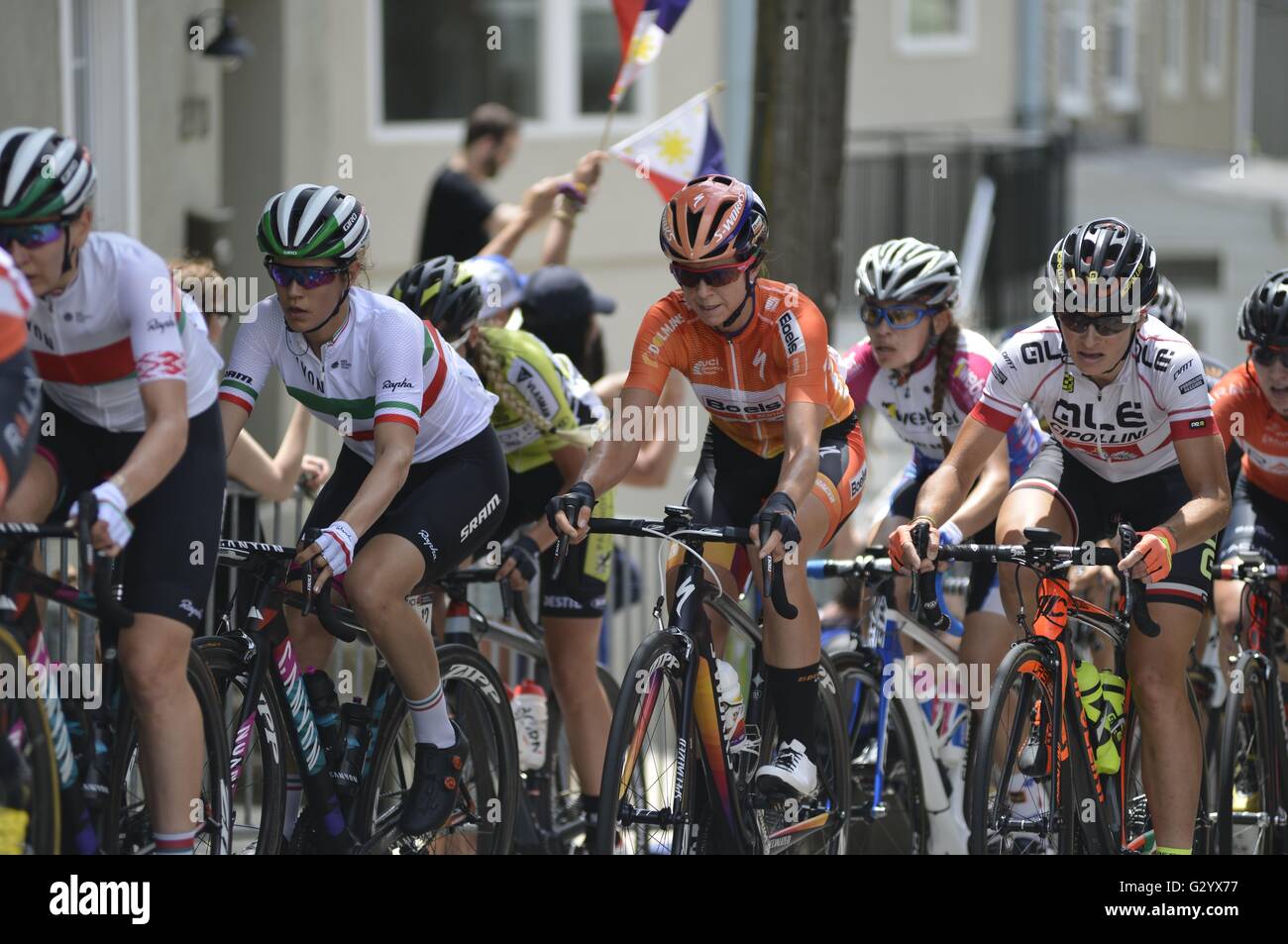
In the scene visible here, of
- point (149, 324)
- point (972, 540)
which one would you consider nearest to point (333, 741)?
point (149, 324)

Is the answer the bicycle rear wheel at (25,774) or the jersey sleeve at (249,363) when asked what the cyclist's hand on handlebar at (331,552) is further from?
the bicycle rear wheel at (25,774)

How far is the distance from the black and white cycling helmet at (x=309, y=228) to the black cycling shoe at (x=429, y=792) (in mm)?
1554

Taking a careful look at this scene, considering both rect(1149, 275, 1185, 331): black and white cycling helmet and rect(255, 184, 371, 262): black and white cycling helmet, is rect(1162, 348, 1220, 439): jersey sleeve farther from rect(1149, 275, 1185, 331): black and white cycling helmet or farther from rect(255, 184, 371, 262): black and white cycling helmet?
rect(255, 184, 371, 262): black and white cycling helmet

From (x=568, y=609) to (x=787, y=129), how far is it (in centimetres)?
316

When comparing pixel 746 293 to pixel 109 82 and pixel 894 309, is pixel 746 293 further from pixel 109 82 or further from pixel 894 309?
pixel 109 82

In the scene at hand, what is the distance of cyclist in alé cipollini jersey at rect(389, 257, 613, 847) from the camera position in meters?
6.11

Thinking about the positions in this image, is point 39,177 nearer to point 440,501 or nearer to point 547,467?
point 440,501

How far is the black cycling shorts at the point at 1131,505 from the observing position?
5.93 metres

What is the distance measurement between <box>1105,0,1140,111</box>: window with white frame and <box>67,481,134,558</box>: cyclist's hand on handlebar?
24.3 m

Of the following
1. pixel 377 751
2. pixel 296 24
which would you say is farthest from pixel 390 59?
pixel 377 751

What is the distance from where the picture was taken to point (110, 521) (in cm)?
427

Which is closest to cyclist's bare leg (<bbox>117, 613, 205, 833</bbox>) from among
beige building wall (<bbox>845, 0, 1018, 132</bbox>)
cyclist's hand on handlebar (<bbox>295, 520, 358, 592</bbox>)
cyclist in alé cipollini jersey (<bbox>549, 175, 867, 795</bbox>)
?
cyclist's hand on handlebar (<bbox>295, 520, 358, 592</bbox>)

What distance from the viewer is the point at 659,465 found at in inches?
300

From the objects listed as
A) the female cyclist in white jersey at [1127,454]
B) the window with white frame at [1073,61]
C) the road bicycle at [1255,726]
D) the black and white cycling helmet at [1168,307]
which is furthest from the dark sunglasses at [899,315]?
the window with white frame at [1073,61]
